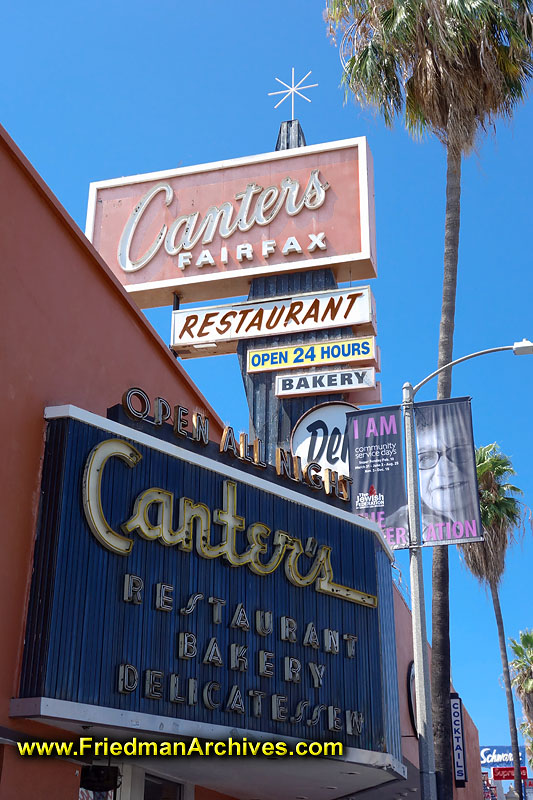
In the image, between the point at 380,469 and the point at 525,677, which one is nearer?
the point at 380,469

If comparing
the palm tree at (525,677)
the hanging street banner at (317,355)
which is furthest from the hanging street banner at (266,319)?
the palm tree at (525,677)

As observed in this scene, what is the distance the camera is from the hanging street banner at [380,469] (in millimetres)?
15484

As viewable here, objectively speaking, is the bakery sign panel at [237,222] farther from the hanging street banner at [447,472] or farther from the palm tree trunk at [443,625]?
the hanging street banner at [447,472]

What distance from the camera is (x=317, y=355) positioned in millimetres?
24594

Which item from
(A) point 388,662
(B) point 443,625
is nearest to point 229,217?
(B) point 443,625

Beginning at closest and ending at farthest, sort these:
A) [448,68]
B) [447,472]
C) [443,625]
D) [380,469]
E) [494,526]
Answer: [447,472]
[380,469]
[443,625]
[448,68]
[494,526]

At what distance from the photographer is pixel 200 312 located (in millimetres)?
25891

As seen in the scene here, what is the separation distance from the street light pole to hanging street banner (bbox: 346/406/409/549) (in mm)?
198

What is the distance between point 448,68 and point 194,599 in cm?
1319

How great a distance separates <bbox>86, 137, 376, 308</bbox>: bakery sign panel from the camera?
83.7 ft

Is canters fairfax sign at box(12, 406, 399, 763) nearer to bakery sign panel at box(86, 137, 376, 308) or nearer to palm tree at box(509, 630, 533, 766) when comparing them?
bakery sign panel at box(86, 137, 376, 308)

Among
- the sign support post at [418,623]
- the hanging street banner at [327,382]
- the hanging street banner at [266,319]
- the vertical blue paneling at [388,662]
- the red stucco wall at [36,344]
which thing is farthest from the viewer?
the hanging street banner at [266,319]

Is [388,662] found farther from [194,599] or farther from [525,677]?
[525,677]

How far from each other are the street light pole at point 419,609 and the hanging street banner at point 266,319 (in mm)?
8384
